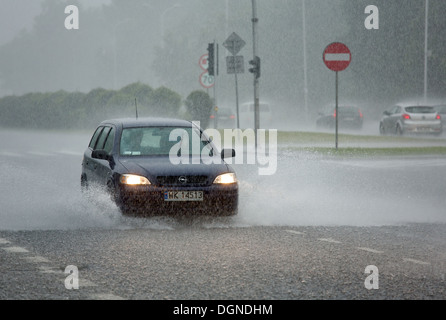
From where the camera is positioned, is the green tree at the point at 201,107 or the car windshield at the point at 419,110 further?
the green tree at the point at 201,107

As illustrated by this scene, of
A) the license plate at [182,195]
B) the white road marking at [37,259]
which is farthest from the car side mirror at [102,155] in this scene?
the white road marking at [37,259]

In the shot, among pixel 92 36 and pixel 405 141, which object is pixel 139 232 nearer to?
pixel 405 141

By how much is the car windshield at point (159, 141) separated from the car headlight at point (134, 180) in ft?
2.99

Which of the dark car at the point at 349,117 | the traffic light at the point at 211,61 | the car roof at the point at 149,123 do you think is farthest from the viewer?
the dark car at the point at 349,117

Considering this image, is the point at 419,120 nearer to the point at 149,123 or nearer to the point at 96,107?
the point at 96,107

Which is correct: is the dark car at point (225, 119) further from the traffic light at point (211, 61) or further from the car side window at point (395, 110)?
the traffic light at point (211, 61)

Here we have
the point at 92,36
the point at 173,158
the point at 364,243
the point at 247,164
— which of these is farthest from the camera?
the point at 92,36

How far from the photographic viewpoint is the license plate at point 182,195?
36.4ft

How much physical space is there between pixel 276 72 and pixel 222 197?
66522 mm

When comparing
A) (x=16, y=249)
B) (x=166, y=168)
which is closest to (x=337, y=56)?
(x=166, y=168)

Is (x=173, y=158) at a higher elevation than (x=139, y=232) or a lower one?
higher

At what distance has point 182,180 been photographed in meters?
11.2

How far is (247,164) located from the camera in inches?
950

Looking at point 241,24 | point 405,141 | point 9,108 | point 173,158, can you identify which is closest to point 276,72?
point 241,24
